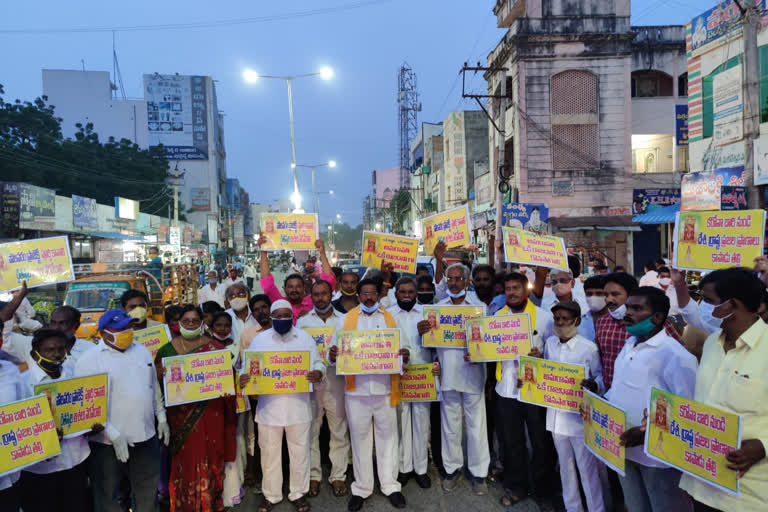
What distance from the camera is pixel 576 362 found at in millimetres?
4617

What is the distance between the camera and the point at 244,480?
5855 millimetres

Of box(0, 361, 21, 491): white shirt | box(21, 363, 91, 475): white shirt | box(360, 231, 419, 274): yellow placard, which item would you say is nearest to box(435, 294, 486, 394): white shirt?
box(360, 231, 419, 274): yellow placard

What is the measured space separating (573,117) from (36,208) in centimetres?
2514

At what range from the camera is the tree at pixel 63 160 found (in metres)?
32.4

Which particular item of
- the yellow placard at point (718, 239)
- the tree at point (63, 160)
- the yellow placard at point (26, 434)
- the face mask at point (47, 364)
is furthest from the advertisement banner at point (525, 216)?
the tree at point (63, 160)

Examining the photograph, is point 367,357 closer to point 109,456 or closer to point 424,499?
point 424,499

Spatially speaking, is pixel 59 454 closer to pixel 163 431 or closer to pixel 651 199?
pixel 163 431

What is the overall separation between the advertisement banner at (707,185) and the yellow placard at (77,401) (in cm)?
1466

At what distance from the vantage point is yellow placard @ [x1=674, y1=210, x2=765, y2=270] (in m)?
4.62

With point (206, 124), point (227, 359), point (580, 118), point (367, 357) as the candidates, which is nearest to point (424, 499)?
point (367, 357)

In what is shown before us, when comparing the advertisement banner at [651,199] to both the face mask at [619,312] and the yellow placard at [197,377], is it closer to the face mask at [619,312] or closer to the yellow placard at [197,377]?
the face mask at [619,312]

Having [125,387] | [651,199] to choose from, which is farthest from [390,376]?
[651,199]

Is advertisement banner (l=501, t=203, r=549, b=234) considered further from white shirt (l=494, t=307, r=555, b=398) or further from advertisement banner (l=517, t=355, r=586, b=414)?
advertisement banner (l=517, t=355, r=586, b=414)

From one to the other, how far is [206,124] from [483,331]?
8314cm
